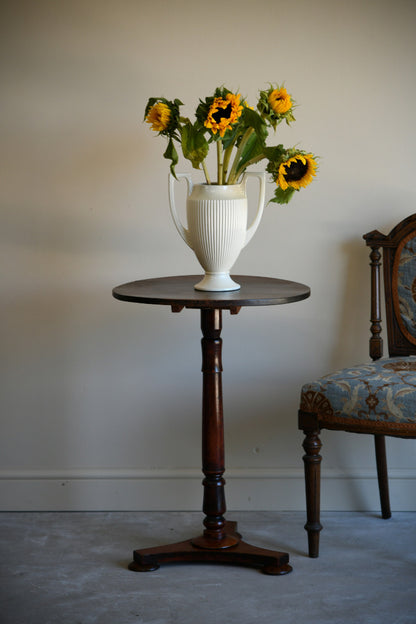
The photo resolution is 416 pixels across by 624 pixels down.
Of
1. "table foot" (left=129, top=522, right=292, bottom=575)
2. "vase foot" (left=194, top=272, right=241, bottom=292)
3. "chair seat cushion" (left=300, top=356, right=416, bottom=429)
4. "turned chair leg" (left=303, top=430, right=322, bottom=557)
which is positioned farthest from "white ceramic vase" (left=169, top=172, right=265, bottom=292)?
"table foot" (left=129, top=522, right=292, bottom=575)

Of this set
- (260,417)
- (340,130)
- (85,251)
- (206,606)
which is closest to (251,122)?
(340,130)

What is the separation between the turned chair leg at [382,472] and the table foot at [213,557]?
0.55m

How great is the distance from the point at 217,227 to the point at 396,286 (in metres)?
0.78

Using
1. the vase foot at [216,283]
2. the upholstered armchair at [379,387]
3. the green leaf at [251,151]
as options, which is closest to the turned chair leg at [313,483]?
the upholstered armchair at [379,387]

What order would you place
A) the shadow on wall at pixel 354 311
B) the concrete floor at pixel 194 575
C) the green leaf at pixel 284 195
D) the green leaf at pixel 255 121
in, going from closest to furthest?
1. the concrete floor at pixel 194 575
2. the green leaf at pixel 255 121
3. the green leaf at pixel 284 195
4. the shadow on wall at pixel 354 311

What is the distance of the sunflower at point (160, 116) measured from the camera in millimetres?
2143

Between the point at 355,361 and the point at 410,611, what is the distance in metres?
0.99

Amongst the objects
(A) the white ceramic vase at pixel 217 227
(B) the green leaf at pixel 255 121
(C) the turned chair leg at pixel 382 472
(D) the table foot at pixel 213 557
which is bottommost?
(D) the table foot at pixel 213 557

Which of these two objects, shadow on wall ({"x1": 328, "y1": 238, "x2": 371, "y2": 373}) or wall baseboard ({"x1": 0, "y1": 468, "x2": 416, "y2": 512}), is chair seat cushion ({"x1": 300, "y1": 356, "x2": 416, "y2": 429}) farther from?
wall baseboard ({"x1": 0, "y1": 468, "x2": 416, "y2": 512})

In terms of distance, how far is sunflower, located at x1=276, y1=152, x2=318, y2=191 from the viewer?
212 centimetres

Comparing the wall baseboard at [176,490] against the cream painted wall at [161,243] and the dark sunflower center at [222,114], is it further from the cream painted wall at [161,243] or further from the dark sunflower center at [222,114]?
the dark sunflower center at [222,114]

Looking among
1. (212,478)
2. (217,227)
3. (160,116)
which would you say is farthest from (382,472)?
(160,116)

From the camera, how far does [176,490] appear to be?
278 cm

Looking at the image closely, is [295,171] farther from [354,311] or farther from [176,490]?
[176,490]
